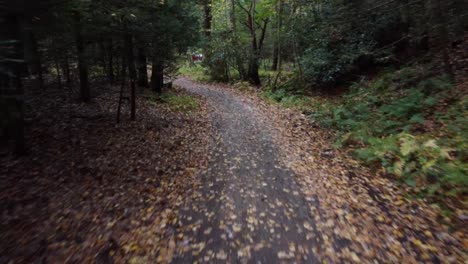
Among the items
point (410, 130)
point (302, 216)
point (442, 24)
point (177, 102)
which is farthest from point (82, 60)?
point (442, 24)

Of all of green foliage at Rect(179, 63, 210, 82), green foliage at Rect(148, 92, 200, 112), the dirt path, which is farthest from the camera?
green foliage at Rect(179, 63, 210, 82)

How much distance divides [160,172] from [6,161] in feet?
11.0

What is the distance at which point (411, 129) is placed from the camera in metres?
7.91

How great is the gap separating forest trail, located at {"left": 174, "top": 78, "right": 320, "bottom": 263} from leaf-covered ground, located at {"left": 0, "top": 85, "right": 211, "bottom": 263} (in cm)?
42

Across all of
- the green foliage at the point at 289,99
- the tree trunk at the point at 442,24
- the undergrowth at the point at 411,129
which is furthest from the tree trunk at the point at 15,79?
the green foliage at the point at 289,99

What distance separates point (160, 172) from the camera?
7.12 meters

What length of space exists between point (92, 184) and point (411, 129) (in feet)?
25.6

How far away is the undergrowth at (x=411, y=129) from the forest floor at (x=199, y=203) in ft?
1.63

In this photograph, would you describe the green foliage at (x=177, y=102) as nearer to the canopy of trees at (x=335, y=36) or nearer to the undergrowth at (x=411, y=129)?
the undergrowth at (x=411, y=129)

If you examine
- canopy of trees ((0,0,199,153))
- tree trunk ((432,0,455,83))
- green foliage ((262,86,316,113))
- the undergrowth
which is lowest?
green foliage ((262,86,316,113))

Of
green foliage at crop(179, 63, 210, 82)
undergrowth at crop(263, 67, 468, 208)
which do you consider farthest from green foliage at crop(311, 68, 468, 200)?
green foliage at crop(179, 63, 210, 82)

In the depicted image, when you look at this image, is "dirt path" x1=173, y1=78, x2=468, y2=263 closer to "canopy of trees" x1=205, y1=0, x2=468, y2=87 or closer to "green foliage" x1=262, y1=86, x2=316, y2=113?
"canopy of trees" x1=205, y1=0, x2=468, y2=87

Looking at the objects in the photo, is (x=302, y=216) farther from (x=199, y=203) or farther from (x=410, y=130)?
(x=410, y=130)

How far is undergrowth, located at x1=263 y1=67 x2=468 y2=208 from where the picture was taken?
586 cm
